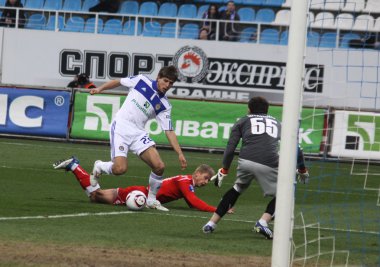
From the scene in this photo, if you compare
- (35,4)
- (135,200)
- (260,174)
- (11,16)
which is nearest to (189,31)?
(35,4)

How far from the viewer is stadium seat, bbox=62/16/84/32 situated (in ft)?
106

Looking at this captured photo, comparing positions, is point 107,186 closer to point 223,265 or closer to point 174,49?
point 223,265

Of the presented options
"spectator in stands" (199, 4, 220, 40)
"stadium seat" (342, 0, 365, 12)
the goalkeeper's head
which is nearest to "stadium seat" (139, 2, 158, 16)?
"spectator in stands" (199, 4, 220, 40)

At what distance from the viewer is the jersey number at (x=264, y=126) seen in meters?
12.1

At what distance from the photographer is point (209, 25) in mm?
31359

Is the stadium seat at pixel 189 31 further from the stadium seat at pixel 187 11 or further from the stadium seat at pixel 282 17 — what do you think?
the stadium seat at pixel 282 17

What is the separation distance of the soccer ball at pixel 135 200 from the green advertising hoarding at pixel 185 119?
1060cm

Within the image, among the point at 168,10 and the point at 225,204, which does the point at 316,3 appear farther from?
the point at 168,10

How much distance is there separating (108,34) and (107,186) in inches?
598

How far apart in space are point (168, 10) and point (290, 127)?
→ 24643 mm

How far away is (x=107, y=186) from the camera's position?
55.6 feet

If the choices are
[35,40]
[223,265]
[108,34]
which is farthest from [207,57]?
[223,265]

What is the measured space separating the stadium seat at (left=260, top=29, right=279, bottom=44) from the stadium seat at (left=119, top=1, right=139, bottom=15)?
4.31 m

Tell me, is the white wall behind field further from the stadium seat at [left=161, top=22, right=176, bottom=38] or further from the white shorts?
the white shorts
